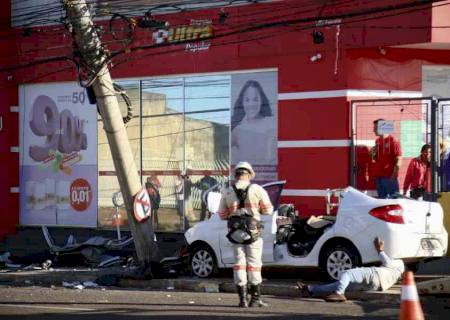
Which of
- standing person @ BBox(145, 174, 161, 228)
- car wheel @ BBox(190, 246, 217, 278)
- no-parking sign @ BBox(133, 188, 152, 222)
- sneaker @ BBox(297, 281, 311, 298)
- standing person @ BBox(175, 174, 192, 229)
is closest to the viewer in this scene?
sneaker @ BBox(297, 281, 311, 298)

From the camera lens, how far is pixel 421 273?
49.3 feet

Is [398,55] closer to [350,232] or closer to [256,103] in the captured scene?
[256,103]

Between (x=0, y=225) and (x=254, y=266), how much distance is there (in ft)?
41.4

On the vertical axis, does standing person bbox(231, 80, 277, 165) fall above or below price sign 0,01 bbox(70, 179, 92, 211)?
above

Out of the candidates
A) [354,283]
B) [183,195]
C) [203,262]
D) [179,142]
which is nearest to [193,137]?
[179,142]

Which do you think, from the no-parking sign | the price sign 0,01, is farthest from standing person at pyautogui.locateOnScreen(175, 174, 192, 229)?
the no-parking sign

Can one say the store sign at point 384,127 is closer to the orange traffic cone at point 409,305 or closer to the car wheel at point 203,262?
the car wheel at point 203,262

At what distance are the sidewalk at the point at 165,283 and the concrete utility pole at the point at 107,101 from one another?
22.1 inches

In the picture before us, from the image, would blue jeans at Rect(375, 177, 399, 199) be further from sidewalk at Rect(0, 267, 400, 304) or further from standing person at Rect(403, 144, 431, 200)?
sidewalk at Rect(0, 267, 400, 304)

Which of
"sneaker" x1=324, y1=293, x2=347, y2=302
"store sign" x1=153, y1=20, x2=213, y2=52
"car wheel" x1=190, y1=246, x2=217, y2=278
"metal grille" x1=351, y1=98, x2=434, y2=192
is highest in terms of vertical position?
"store sign" x1=153, y1=20, x2=213, y2=52

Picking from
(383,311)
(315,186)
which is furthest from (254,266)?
(315,186)

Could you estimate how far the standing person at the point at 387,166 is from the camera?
1681cm

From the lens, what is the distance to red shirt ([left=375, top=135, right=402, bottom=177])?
16.8 meters

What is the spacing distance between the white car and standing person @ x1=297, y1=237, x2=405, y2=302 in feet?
1.41
